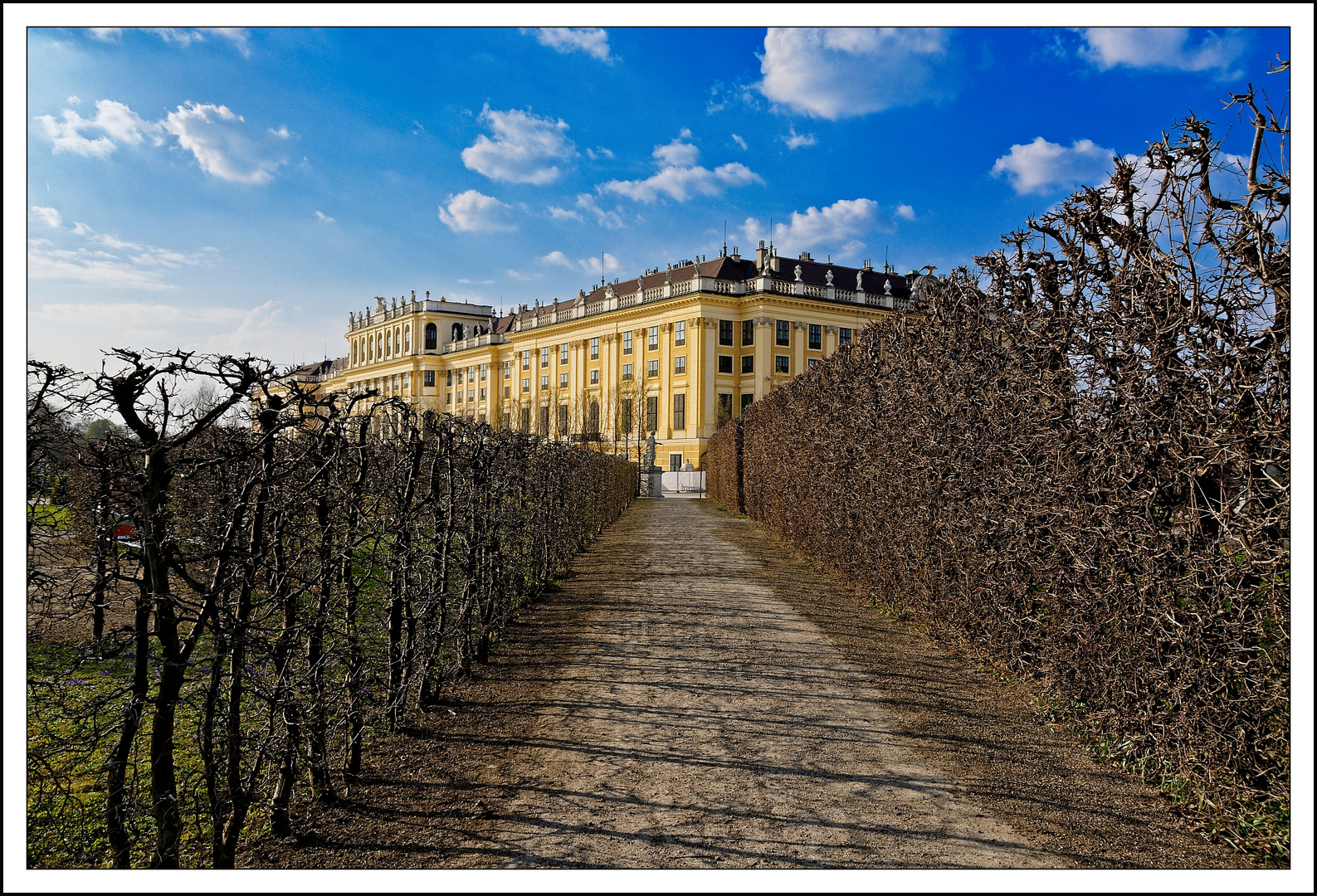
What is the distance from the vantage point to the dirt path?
3.28 m

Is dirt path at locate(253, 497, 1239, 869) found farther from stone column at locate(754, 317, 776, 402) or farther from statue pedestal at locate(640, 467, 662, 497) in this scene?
stone column at locate(754, 317, 776, 402)

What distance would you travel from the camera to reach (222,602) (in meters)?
2.99

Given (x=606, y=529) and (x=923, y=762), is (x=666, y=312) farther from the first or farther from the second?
(x=923, y=762)

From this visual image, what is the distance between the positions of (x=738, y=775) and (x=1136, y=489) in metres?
2.73

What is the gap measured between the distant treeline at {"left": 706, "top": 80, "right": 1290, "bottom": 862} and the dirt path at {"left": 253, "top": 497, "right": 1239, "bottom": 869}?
0.41 metres

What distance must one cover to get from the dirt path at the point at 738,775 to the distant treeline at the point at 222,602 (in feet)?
1.55

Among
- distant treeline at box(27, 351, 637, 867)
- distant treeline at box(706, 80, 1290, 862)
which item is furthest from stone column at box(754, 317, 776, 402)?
distant treeline at box(27, 351, 637, 867)

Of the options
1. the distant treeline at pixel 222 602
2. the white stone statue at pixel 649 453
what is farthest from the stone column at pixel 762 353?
the distant treeline at pixel 222 602

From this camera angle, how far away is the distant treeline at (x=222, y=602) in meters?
2.54

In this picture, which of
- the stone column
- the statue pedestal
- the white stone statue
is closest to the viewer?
the statue pedestal

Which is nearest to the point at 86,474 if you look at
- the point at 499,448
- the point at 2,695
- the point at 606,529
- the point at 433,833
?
the point at 2,695

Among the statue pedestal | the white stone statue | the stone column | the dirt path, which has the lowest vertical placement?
the dirt path

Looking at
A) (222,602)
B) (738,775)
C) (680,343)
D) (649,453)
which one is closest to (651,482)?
(649,453)

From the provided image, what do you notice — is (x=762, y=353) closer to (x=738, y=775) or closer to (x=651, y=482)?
(x=651, y=482)
